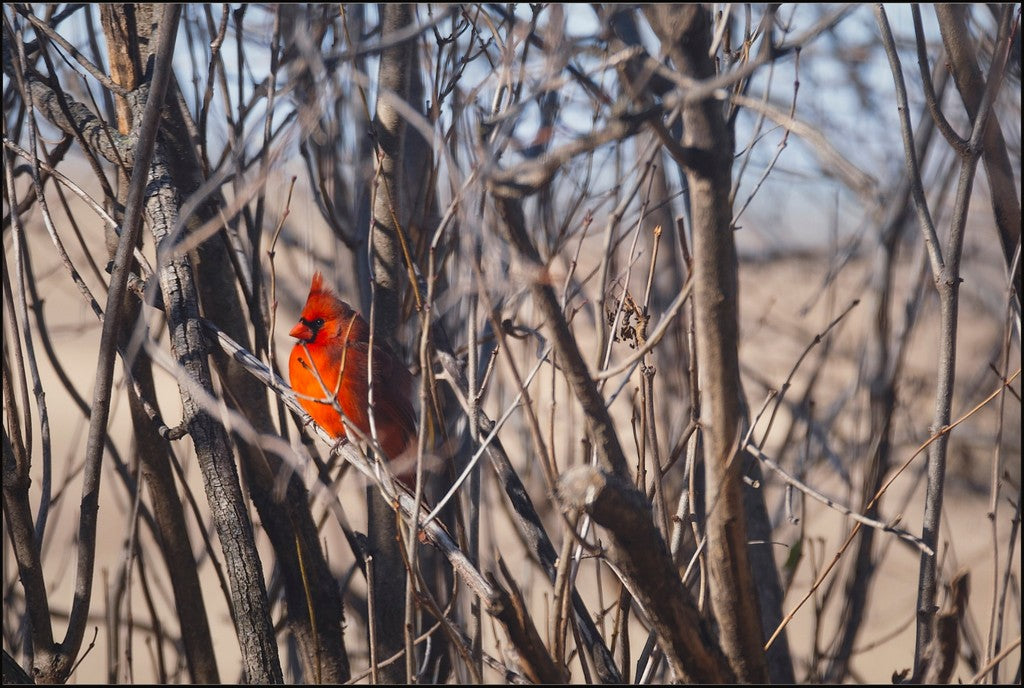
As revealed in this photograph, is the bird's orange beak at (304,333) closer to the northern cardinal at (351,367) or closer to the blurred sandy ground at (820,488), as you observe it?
the northern cardinal at (351,367)

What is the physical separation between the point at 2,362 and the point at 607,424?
1.41 meters

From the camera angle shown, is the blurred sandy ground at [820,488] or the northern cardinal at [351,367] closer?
the northern cardinal at [351,367]

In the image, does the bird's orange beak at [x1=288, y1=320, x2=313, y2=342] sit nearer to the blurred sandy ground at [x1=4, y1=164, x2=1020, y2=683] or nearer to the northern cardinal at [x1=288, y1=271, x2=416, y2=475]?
the northern cardinal at [x1=288, y1=271, x2=416, y2=475]

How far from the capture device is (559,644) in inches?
58.1

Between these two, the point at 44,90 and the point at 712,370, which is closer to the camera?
the point at 712,370

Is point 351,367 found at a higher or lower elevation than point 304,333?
lower

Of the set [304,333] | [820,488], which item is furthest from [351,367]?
[820,488]

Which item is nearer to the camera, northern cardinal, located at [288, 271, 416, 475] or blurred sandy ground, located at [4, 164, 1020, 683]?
northern cardinal, located at [288, 271, 416, 475]

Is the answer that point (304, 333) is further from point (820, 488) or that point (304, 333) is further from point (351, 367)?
point (820, 488)

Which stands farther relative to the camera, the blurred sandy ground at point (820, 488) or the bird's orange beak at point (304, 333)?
the blurred sandy ground at point (820, 488)

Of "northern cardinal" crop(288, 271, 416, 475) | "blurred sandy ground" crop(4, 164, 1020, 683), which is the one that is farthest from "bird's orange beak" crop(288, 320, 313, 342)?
"blurred sandy ground" crop(4, 164, 1020, 683)

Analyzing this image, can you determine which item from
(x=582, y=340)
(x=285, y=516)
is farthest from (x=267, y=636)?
(x=582, y=340)

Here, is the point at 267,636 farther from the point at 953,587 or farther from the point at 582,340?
the point at 582,340

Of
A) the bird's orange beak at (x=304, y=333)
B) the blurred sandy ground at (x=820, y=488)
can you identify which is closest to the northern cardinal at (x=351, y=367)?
the bird's orange beak at (x=304, y=333)
